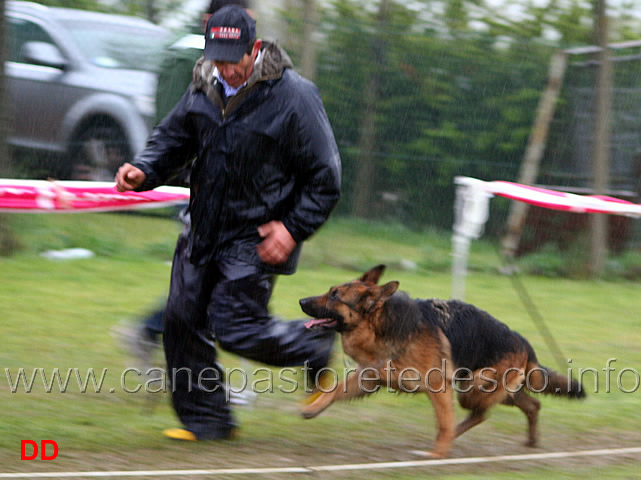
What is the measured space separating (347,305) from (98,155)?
5800 millimetres

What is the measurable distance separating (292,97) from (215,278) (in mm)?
868

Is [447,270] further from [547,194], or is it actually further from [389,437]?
[389,437]

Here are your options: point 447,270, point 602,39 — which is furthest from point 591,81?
point 447,270

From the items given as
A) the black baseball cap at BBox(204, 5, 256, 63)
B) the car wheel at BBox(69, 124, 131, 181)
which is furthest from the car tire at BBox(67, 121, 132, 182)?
the black baseball cap at BBox(204, 5, 256, 63)

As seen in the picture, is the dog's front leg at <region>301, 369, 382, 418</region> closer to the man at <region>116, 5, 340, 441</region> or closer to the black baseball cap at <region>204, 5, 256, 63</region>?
the man at <region>116, 5, 340, 441</region>

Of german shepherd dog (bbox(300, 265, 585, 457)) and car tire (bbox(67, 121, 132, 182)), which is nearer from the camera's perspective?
german shepherd dog (bbox(300, 265, 585, 457))

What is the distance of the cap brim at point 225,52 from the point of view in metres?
3.90

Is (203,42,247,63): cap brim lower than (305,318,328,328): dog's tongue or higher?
higher

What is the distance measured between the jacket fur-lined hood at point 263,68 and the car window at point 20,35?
223 inches

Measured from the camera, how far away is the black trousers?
Answer: 13.5ft

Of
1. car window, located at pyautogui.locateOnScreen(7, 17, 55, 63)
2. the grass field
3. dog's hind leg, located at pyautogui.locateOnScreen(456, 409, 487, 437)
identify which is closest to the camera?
the grass field

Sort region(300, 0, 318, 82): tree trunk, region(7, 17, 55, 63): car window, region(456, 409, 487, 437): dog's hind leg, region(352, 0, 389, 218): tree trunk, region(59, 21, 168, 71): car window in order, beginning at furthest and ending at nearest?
1. region(352, 0, 389, 218): tree trunk
2. region(59, 21, 168, 71): car window
3. region(300, 0, 318, 82): tree trunk
4. region(7, 17, 55, 63): car window
5. region(456, 409, 487, 437): dog's hind leg

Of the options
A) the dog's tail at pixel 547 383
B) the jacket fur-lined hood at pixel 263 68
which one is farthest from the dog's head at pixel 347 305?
the jacket fur-lined hood at pixel 263 68

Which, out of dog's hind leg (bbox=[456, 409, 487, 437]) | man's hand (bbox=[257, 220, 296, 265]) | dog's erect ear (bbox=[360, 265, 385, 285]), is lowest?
dog's hind leg (bbox=[456, 409, 487, 437])
